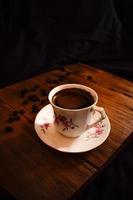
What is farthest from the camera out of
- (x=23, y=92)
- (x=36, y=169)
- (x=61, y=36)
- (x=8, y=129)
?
(x=61, y=36)

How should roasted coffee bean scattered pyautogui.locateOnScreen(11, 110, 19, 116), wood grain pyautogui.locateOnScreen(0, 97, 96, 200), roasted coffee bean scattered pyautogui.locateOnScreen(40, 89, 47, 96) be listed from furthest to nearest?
roasted coffee bean scattered pyautogui.locateOnScreen(40, 89, 47, 96)
roasted coffee bean scattered pyautogui.locateOnScreen(11, 110, 19, 116)
wood grain pyautogui.locateOnScreen(0, 97, 96, 200)

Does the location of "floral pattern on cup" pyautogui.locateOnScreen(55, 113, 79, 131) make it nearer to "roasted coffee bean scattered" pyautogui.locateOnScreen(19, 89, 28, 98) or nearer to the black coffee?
the black coffee

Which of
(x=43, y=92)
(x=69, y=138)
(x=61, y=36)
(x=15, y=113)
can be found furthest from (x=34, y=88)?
(x=61, y=36)

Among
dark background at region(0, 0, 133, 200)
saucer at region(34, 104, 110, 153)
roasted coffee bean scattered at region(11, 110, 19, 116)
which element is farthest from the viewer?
dark background at region(0, 0, 133, 200)

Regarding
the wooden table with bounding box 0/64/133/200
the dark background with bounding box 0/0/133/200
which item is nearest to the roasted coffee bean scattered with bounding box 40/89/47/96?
the wooden table with bounding box 0/64/133/200

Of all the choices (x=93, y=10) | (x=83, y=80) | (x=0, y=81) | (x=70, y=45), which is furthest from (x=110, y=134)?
(x=93, y=10)

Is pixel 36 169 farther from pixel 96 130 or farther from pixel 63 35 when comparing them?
pixel 63 35
